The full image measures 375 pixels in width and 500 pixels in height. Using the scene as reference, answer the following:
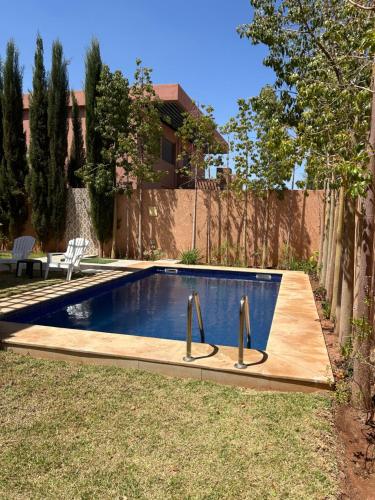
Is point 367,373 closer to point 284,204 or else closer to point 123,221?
point 284,204

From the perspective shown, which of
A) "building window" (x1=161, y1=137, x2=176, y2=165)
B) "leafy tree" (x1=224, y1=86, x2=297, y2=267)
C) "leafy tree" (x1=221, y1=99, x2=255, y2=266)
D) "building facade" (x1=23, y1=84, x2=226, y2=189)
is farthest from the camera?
"building window" (x1=161, y1=137, x2=176, y2=165)

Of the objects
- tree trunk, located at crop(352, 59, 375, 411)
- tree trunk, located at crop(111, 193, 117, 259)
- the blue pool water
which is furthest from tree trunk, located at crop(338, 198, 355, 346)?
tree trunk, located at crop(111, 193, 117, 259)

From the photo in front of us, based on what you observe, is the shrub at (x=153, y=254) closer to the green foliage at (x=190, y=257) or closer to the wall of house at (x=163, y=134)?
the green foliage at (x=190, y=257)

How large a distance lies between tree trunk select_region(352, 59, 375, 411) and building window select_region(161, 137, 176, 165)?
53.5 ft

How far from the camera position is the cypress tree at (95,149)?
572 inches

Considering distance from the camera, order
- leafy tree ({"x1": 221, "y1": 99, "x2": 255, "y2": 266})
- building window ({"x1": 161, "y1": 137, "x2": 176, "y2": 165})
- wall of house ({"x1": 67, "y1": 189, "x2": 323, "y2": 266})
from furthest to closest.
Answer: building window ({"x1": 161, "y1": 137, "x2": 176, "y2": 165})
wall of house ({"x1": 67, "y1": 189, "x2": 323, "y2": 266})
leafy tree ({"x1": 221, "y1": 99, "x2": 255, "y2": 266})

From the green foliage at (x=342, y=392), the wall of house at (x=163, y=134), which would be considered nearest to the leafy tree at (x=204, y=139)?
the wall of house at (x=163, y=134)

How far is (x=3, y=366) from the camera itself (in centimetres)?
454

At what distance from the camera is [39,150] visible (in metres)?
15.5

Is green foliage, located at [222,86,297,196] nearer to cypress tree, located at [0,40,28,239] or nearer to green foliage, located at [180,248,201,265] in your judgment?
green foliage, located at [180,248,201,265]

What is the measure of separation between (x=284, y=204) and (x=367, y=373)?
10.5 m

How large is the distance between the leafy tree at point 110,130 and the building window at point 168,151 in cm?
458

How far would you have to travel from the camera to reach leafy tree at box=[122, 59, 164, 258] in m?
14.1

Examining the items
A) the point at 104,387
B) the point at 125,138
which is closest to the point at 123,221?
the point at 125,138
